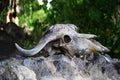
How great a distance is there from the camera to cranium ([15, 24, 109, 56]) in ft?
9.62

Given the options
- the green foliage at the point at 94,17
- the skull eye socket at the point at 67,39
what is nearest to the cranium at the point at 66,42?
the skull eye socket at the point at 67,39

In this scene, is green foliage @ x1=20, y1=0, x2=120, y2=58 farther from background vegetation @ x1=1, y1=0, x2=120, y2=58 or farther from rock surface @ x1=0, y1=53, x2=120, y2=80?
rock surface @ x1=0, y1=53, x2=120, y2=80

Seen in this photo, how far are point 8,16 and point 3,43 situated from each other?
55.2 inches

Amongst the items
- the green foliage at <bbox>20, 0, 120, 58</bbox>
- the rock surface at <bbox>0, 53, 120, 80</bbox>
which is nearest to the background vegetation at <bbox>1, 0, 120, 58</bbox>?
the green foliage at <bbox>20, 0, 120, 58</bbox>

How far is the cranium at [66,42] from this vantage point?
9.62ft

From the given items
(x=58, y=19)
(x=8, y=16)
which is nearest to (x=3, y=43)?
(x=8, y=16)

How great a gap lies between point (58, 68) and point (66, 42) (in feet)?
0.83

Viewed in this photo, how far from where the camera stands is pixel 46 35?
116 inches

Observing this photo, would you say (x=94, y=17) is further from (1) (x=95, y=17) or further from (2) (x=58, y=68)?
(2) (x=58, y=68)

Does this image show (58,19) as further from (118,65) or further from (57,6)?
(118,65)

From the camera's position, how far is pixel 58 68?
9.21 ft

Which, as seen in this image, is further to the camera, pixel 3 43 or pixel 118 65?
pixel 3 43

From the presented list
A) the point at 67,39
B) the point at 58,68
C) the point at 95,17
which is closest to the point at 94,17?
the point at 95,17

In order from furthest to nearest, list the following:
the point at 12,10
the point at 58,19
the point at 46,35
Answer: the point at 12,10 → the point at 58,19 → the point at 46,35
